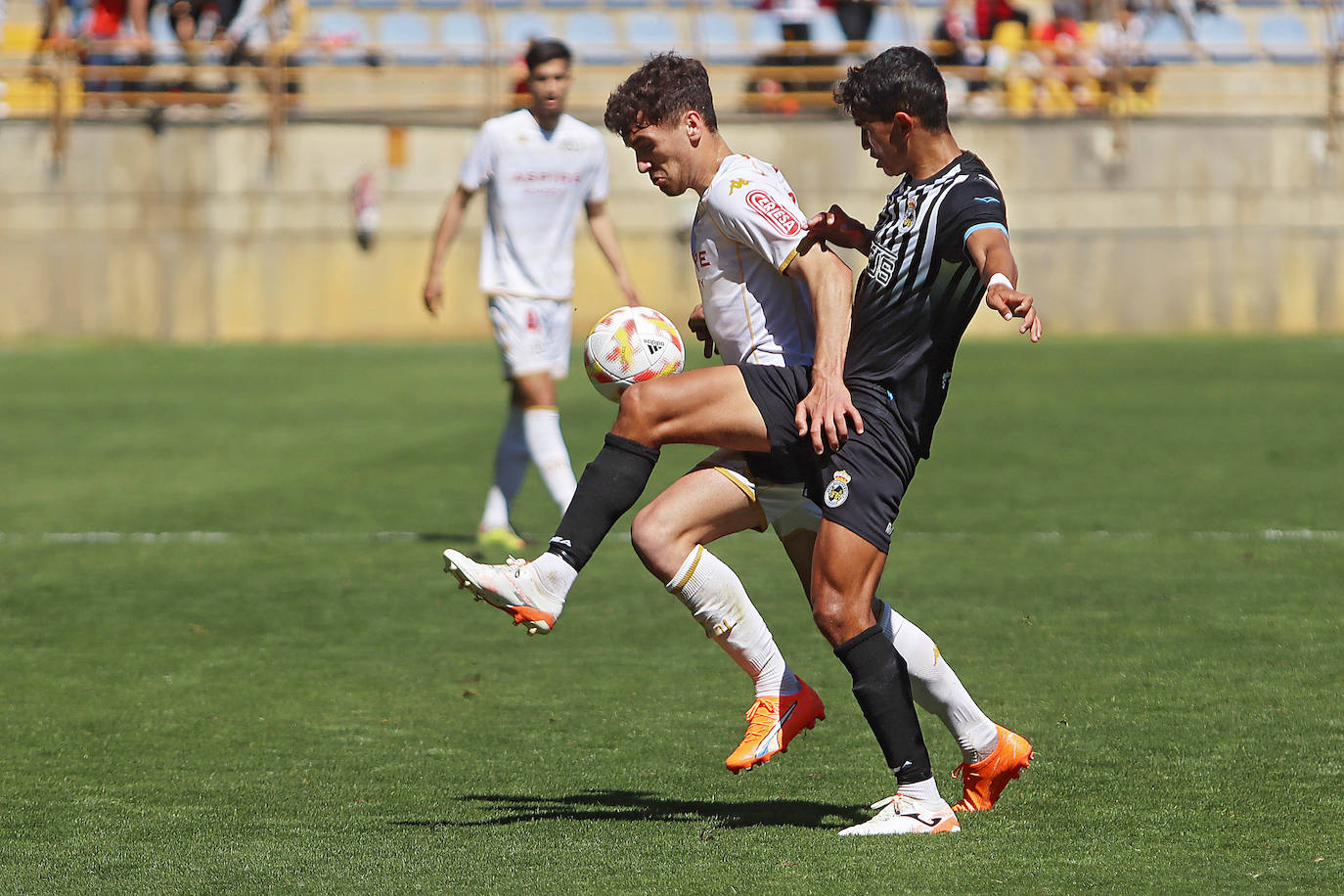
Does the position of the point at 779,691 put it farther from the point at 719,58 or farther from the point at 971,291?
the point at 719,58

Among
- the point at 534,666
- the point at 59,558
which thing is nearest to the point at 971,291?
the point at 534,666

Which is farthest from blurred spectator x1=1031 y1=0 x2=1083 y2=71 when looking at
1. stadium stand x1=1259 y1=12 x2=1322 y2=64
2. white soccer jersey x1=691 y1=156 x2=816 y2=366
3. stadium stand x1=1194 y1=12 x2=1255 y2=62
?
white soccer jersey x1=691 y1=156 x2=816 y2=366

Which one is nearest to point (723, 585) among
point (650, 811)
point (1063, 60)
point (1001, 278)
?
point (650, 811)

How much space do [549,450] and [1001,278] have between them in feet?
16.1

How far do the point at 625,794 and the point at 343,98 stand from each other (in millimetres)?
18546

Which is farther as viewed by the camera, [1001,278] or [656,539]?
[656,539]

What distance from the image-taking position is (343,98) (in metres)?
21.8

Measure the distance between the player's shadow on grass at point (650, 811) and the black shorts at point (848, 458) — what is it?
691mm

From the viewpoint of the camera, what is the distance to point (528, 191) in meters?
8.50

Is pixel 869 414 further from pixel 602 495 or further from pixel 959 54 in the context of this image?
pixel 959 54

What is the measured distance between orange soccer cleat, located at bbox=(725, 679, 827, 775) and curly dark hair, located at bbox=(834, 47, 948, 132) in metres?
1.39

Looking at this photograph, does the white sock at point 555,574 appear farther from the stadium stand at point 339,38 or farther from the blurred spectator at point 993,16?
the blurred spectator at point 993,16

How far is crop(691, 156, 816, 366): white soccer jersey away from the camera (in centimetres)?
428

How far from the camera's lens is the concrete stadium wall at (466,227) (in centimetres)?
2089
